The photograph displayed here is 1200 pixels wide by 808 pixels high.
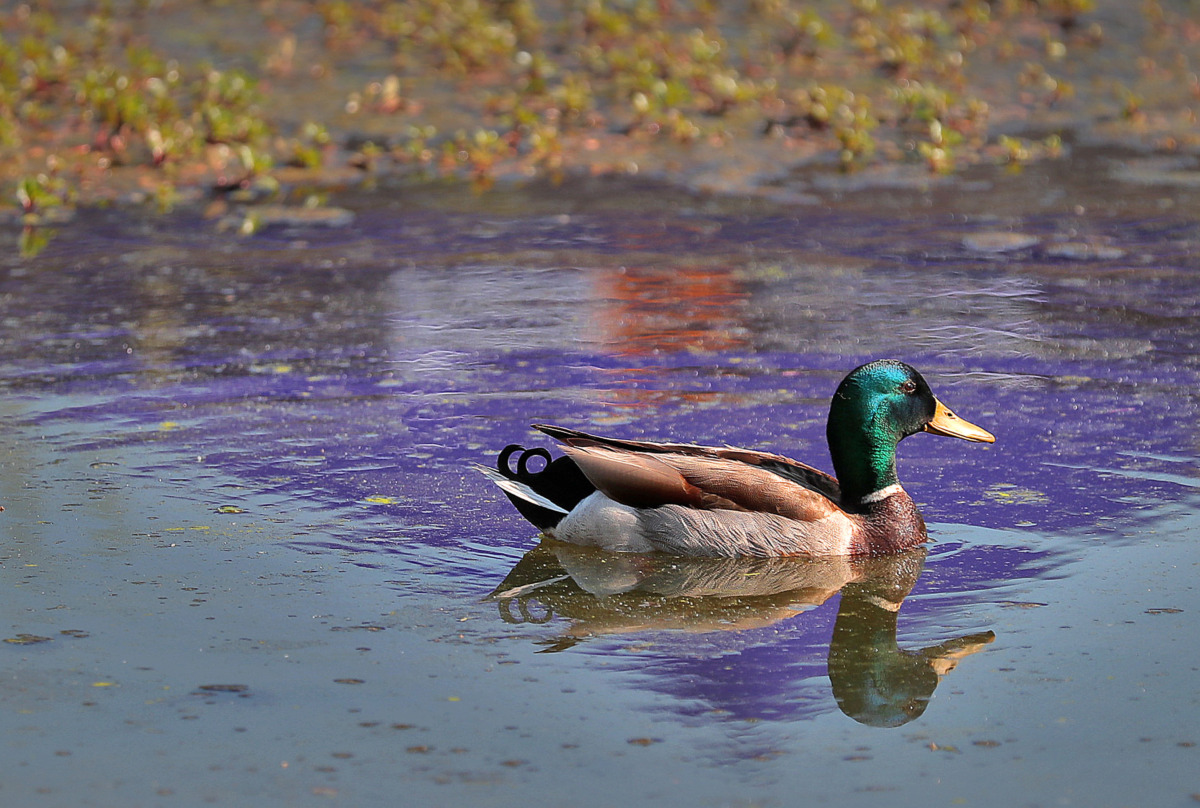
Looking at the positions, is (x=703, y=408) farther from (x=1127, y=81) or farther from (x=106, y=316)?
(x=1127, y=81)

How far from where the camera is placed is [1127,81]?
1769 cm

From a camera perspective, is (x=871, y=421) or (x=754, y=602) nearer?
(x=754, y=602)

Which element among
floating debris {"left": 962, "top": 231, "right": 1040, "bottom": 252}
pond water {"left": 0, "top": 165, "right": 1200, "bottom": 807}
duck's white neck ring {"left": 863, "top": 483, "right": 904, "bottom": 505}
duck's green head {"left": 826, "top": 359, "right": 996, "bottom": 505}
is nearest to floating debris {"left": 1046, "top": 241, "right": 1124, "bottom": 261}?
pond water {"left": 0, "top": 165, "right": 1200, "bottom": 807}

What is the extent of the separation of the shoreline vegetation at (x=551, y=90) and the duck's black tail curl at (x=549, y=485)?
7354 mm

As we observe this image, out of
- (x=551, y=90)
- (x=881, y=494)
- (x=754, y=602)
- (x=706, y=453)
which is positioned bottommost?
(x=754, y=602)

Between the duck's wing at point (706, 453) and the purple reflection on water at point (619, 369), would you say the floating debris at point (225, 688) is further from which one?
the duck's wing at point (706, 453)

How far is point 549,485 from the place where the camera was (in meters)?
6.68

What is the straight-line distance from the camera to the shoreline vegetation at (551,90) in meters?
15.3

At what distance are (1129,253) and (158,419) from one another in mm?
6987

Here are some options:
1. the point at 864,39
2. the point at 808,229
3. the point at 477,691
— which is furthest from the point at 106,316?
the point at 864,39

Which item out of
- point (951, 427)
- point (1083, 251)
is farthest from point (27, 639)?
point (1083, 251)

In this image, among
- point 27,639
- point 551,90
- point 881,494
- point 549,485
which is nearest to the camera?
point 27,639

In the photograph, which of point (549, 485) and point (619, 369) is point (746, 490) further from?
point (619, 369)

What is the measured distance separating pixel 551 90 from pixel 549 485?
35.7 ft
